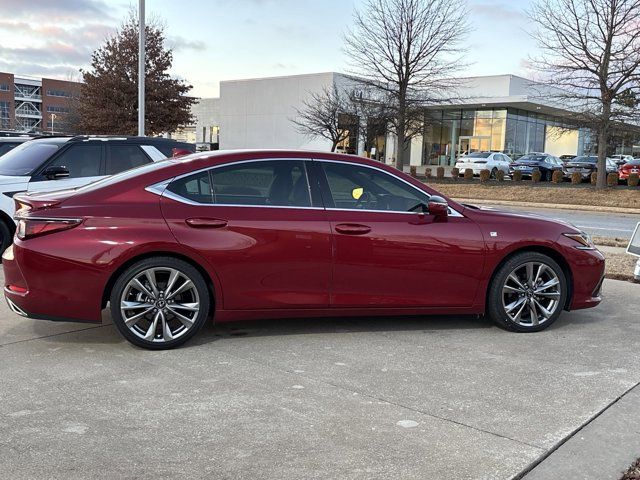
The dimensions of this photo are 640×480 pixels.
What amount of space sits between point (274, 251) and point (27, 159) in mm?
5496

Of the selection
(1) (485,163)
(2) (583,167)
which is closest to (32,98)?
(1) (485,163)

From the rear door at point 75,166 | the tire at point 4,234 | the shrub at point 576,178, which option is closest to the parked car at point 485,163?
the shrub at point 576,178

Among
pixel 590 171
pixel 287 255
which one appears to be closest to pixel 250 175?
pixel 287 255

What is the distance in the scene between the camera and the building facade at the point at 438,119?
48250mm

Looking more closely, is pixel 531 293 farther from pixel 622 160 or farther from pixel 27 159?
pixel 622 160

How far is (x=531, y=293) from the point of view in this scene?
5668 mm

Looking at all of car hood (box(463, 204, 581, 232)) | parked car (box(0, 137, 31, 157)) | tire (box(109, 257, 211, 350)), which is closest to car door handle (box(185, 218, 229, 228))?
tire (box(109, 257, 211, 350))

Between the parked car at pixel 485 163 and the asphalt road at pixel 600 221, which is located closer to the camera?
the asphalt road at pixel 600 221

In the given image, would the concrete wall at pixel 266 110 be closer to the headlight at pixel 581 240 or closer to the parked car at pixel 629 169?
the parked car at pixel 629 169

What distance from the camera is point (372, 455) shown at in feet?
10.9

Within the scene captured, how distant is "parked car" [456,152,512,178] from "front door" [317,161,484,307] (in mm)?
30156

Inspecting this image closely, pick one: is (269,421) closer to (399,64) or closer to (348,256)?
(348,256)

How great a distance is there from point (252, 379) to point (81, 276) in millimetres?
1552

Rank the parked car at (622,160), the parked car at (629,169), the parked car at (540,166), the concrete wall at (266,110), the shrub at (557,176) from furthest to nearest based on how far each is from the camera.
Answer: the concrete wall at (266,110) < the parked car at (622,160) < the parked car at (540,166) < the shrub at (557,176) < the parked car at (629,169)
